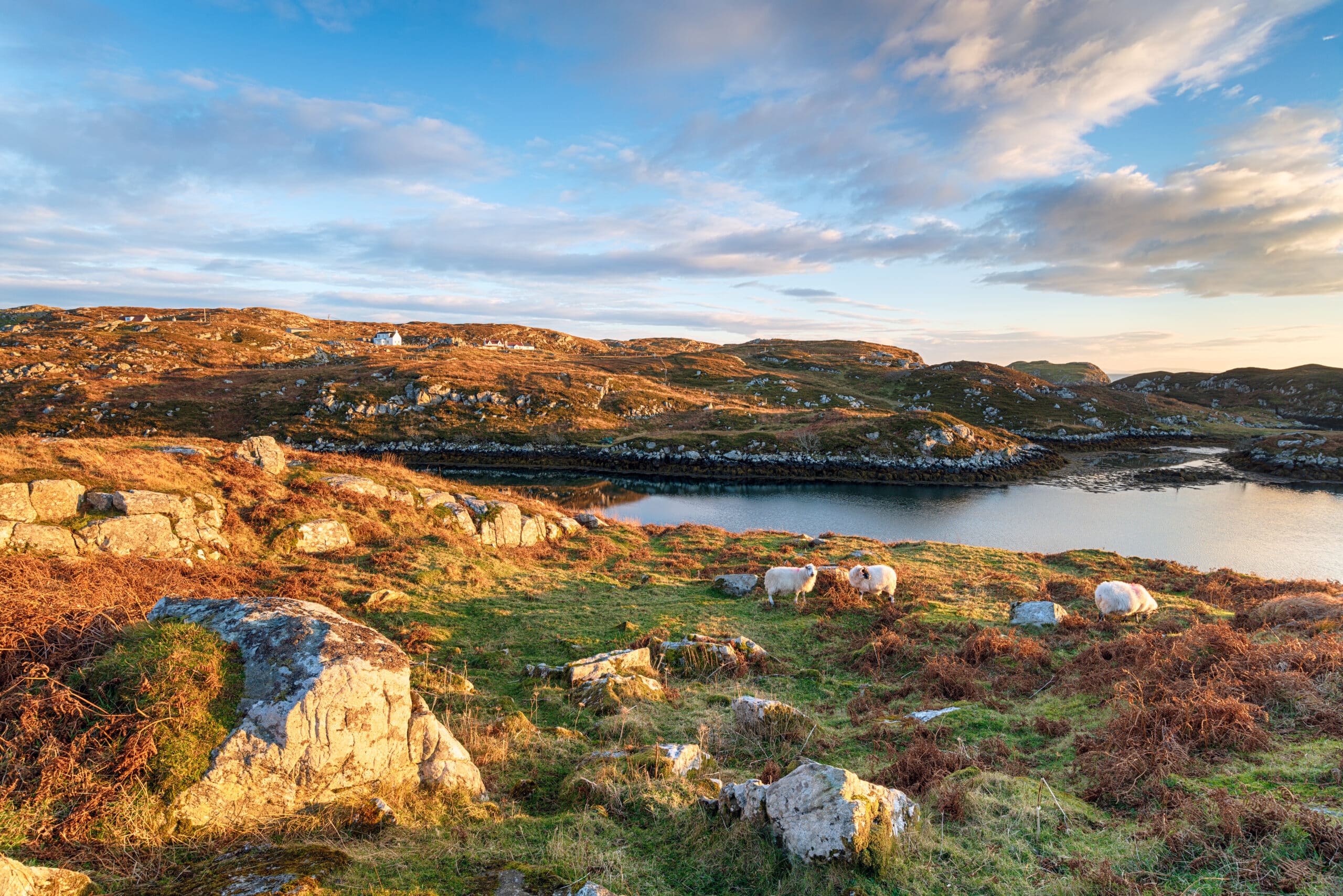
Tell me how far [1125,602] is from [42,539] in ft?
96.9

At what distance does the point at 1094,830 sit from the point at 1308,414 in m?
198

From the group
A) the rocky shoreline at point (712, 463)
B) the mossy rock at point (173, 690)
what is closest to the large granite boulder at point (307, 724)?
the mossy rock at point (173, 690)

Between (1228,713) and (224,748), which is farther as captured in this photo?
(1228,713)

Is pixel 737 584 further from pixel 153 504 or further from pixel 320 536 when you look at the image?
pixel 153 504

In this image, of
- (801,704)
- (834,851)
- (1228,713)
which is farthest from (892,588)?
(834,851)

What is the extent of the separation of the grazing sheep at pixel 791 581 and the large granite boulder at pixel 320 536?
16.1 metres

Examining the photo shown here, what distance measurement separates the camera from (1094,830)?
6.66 m

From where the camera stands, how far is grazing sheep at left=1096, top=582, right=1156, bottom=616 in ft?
53.4

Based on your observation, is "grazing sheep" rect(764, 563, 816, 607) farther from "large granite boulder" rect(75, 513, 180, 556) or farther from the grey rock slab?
the grey rock slab

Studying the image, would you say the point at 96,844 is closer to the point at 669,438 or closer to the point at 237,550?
the point at 237,550

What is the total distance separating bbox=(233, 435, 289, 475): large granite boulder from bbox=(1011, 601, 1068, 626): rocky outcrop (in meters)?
28.8

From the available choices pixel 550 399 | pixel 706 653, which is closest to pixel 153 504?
pixel 706 653

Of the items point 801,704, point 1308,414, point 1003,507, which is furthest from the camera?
point 1308,414

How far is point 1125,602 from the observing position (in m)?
16.3
